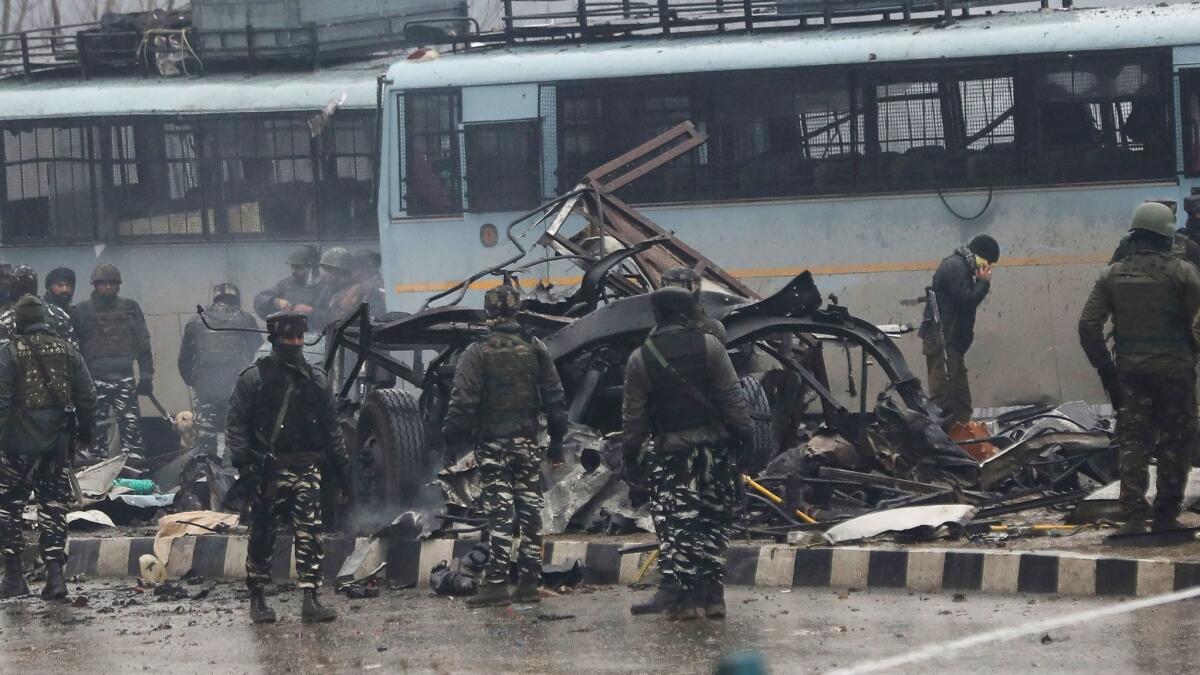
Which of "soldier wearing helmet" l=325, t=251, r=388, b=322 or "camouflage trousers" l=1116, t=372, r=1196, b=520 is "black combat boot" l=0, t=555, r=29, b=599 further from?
"soldier wearing helmet" l=325, t=251, r=388, b=322

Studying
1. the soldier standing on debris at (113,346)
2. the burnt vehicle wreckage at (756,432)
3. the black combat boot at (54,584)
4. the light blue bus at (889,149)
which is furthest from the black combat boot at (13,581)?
the soldier standing on debris at (113,346)

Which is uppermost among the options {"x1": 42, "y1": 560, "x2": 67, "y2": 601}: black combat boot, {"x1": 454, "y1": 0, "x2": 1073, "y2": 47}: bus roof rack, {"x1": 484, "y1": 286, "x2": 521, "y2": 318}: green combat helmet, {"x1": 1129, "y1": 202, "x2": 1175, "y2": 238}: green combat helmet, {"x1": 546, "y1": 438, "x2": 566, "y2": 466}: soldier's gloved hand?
{"x1": 454, "y1": 0, "x2": 1073, "y2": 47}: bus roof rack

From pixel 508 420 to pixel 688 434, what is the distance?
125 cm

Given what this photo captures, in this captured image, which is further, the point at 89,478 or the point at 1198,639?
the point at 89,478

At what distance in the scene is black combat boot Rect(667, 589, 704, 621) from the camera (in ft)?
29.5

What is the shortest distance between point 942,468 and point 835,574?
191cm

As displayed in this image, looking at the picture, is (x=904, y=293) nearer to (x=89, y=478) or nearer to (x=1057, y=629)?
(x=89, y=478)

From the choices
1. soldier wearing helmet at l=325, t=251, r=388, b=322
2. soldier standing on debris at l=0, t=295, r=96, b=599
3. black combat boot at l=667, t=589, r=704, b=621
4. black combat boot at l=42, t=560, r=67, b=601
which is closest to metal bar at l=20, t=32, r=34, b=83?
soldier wearing helmet at l=325, t=251, r=388, b=322

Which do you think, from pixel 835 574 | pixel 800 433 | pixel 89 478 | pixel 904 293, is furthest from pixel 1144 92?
pixel 89 478

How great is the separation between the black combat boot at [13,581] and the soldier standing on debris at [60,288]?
6.95m

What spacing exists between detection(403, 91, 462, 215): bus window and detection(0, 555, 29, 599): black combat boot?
7145mm

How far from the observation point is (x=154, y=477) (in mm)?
16375

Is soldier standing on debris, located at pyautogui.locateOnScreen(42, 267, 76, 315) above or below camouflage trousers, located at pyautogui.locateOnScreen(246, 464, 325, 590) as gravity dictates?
above

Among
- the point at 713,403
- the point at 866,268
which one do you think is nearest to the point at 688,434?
the point at 713,403
